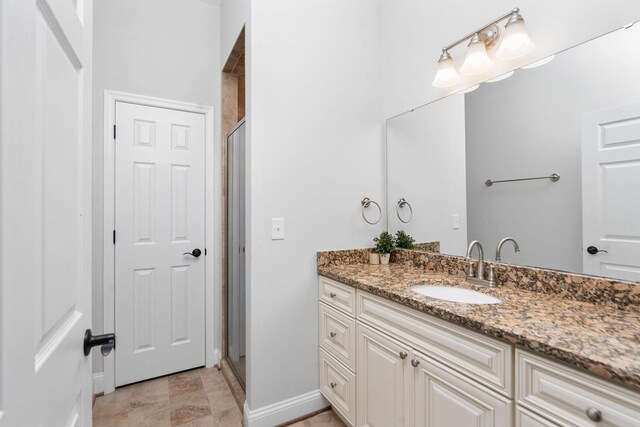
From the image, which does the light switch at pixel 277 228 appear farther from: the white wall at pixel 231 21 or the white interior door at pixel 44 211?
the white wall at pixel 231 21

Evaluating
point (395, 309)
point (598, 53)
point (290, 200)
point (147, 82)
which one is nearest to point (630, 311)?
point (395, 309)

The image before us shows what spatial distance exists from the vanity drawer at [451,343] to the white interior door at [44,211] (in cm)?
107

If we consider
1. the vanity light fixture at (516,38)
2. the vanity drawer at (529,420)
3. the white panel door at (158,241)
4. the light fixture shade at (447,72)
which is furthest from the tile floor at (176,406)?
the vanity light fixture at (516,38)

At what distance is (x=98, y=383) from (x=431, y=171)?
2.68m

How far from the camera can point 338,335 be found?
1.74 m

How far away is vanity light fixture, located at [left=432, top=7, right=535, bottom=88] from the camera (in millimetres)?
1395

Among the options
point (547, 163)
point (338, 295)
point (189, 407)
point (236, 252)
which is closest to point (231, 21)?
point (236, 252)

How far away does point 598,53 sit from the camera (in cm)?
122

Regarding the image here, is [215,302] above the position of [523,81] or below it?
below

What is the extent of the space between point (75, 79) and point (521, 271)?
1743 millimetres

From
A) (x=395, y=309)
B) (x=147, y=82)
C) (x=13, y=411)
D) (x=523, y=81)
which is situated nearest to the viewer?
(x=13, y=411)

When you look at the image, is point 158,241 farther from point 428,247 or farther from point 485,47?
point 485,47

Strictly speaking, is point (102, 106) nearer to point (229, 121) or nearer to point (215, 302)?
point (229, 121)

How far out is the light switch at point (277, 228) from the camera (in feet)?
5.96
